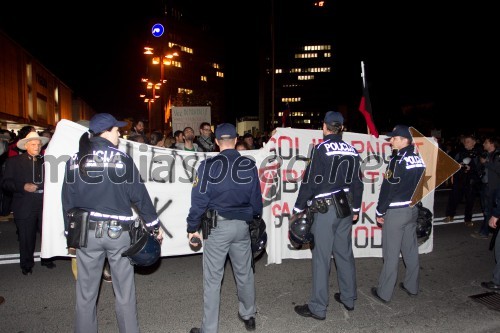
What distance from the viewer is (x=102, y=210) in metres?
3.20

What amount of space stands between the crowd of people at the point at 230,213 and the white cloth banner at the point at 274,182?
1.24 m

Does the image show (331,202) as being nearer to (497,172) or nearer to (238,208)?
(238,208)

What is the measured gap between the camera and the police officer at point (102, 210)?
3.17m

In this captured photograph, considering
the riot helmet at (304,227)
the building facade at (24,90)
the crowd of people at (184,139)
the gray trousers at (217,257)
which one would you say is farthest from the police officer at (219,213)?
the building facade at (24,90)

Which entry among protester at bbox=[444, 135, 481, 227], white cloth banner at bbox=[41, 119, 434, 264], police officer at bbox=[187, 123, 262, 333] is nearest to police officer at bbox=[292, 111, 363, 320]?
police officer at bbox=[187, 123, 262, 333]

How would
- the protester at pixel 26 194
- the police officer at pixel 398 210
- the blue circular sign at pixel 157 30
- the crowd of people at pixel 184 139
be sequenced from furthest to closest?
the blue circular sign at pixel 157 30
the crowd of people at pixel 184 139
the protester at pixel 26 194
the police officer at pixel 398 210

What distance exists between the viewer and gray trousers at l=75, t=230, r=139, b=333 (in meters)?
3.20

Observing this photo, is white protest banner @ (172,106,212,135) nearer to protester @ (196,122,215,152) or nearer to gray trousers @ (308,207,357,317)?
protester @ (196,122,215,152)

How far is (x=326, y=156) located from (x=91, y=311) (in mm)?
2629

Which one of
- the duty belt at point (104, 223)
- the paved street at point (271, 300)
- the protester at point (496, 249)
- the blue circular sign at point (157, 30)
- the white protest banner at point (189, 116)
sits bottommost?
the paved street at point (271, 300)

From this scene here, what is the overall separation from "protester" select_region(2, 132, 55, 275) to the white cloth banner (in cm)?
139

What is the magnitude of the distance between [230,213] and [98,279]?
1265mm

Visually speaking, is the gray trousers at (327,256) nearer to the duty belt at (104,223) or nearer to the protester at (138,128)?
the duty belt at (104,223)

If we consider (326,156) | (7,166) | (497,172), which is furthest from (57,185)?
(497,172)
